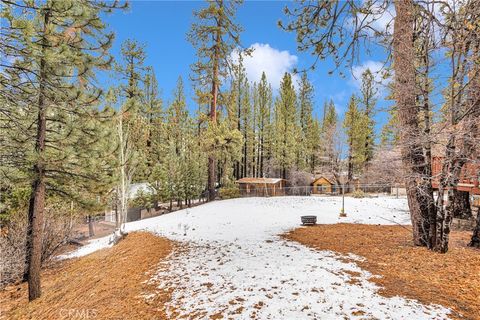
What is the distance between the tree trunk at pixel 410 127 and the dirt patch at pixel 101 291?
6109 mm

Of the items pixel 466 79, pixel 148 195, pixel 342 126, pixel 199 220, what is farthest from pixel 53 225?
pixel 342 126

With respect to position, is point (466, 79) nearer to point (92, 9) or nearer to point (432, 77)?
point (432, 77)

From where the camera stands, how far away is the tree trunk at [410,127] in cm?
581

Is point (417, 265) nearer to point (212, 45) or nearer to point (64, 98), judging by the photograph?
point (64, 98)

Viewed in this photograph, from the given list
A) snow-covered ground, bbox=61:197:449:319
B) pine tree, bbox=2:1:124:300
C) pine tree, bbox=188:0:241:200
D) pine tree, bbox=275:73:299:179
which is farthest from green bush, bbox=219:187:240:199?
pine tree, bbox=2:1:124:300

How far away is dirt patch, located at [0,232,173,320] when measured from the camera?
400cm

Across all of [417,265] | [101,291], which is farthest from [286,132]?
[101,291]

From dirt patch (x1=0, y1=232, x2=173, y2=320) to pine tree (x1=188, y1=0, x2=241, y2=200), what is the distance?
11803mm

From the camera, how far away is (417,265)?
500 cm

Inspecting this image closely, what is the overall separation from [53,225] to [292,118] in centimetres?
2817

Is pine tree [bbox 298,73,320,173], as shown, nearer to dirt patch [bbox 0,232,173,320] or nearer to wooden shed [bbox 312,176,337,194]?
wooden shed [bbox 312,176,337,194]

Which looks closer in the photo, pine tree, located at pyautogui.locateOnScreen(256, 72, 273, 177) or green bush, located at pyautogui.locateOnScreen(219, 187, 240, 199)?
green bush, located at pyautogui.locateOnScreen(219, 187, 240, 199)

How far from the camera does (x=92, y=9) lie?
5547 millimetres

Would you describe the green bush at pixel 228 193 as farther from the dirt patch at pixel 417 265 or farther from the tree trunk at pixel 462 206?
the tree trunk at pixel 462 206
